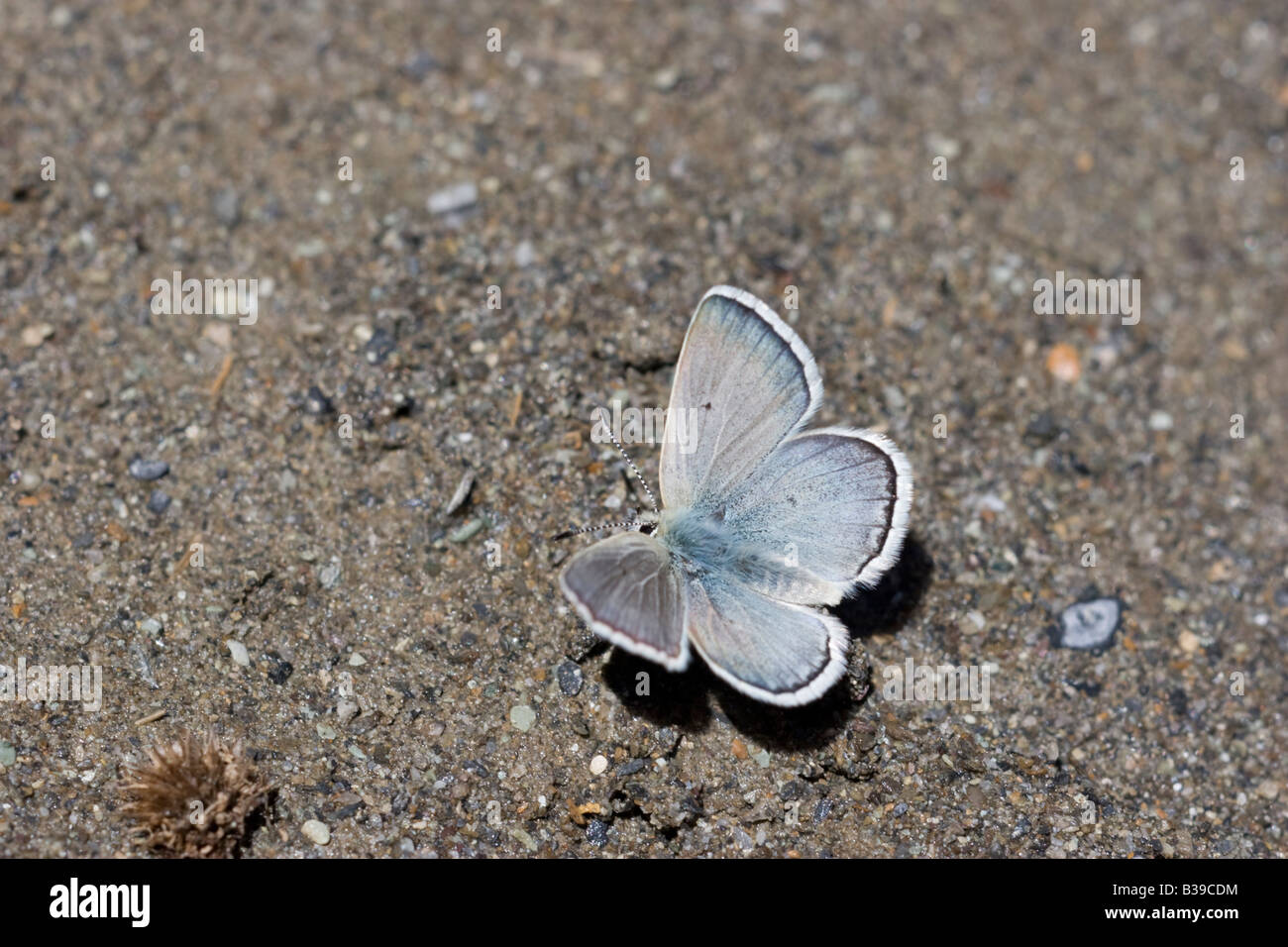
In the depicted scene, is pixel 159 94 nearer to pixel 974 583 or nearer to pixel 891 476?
pixel 891 476

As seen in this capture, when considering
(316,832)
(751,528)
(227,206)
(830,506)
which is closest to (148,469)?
(227,206)

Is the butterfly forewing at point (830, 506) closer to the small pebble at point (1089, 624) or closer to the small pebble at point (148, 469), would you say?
the small pebble at point (1089, 624)

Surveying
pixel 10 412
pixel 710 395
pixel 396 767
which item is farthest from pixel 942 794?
pixel 10 412

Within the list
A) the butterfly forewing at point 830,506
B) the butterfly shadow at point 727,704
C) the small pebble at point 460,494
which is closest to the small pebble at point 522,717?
the butterfly shadow at point 727,704

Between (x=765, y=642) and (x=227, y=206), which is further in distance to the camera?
(x=227, y=206)

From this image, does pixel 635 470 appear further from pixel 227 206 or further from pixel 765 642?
pixel 227 206

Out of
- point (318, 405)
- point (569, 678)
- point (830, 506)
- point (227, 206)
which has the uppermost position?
Result: point (227, 206)
